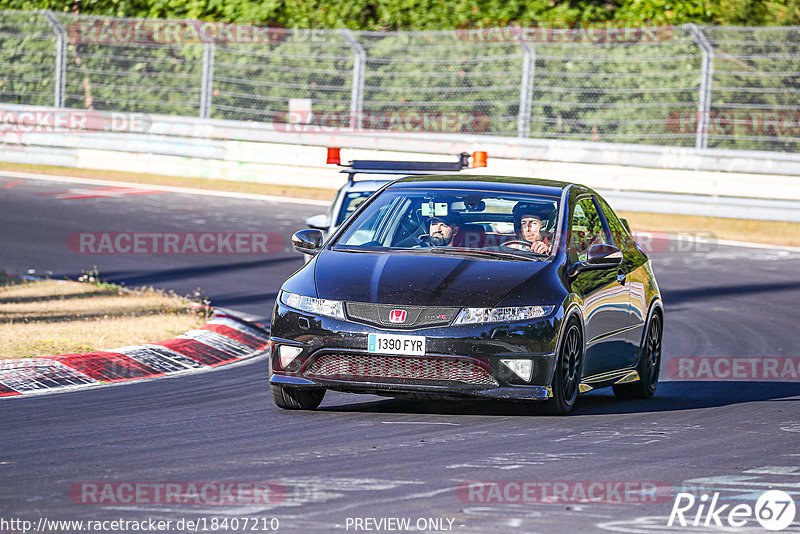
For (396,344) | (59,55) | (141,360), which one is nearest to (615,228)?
(396,344)

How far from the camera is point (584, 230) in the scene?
32.2ft

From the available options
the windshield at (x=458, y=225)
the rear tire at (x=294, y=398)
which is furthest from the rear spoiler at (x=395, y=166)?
the rear tire at (x=294, y=398)

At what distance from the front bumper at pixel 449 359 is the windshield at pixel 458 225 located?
2.79 feet

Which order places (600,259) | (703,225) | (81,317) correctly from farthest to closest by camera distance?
1. (703,225)
2. (81,317)
3. (600,259)

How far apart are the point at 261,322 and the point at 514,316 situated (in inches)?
215

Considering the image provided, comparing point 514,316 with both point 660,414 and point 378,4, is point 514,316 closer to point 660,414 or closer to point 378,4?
point 660,414

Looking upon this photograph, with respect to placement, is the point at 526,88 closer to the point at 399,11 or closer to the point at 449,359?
the point at 399,11

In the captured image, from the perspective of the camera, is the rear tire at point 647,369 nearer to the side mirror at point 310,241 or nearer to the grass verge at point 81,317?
the side mirror at point 310,241

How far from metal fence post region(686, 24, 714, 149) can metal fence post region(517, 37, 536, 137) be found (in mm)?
2554

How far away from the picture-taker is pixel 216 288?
51.1ft

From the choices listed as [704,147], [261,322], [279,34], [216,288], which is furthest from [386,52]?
[261,322]

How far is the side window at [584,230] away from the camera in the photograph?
9.39 metres

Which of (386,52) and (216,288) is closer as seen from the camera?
(216,288)

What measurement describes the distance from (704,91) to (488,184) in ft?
40.6
